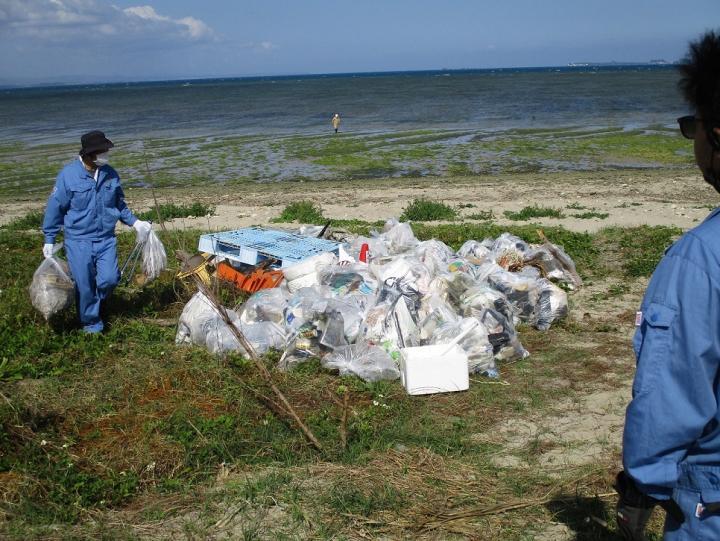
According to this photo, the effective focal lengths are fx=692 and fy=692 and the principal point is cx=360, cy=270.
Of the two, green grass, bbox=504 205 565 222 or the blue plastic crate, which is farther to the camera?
green grass, bbox=504 205 565 222

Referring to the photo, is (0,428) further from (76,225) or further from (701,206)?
(701,206)

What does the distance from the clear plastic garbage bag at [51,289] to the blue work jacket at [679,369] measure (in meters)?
4.85

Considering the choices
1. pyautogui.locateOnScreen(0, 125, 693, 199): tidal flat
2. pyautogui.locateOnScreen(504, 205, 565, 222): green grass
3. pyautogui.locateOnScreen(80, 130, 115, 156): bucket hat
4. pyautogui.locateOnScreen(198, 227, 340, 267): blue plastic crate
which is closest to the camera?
pyautogui.locateOnScreen(80, 130, 115, 156): bucket hat

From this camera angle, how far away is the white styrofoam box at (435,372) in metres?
4.54

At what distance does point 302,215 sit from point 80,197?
5.07m

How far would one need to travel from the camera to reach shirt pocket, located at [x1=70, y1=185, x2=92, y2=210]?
17.6 ft

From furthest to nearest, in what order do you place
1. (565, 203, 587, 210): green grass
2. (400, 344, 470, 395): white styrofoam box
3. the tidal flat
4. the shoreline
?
the tidal flat
(565, 203, 587, 210): green grass
the shoreline
(400, 344, 470, 395): white styrofoam box

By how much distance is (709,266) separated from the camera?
57.4 inches

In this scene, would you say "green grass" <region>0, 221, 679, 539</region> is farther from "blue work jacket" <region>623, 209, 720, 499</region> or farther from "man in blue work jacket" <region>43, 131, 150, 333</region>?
"blue work jacket" <region>623, 209, 720, 499</region>

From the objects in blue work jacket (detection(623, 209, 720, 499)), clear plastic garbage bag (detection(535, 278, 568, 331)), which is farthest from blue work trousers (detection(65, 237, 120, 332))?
blue work jacket (detection(623, 209, 720, 499))

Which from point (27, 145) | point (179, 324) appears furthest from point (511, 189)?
point (27, 145)

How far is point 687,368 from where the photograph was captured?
149 cm

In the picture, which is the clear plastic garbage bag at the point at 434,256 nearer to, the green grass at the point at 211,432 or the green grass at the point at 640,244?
the green grass at the point at 211,432

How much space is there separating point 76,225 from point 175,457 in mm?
2537
